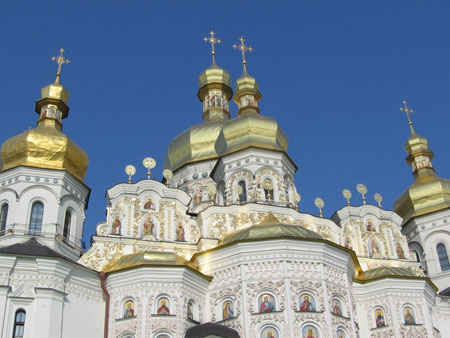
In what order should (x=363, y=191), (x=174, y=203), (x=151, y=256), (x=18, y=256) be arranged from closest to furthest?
(x=18, y=256)
(x=151, y=256)
(x=174, y=203)
(x=363, y=191)

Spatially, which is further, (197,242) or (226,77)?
(226,77)

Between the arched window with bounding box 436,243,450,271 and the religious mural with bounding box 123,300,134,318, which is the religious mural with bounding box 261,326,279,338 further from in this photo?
the arched window with bounding box 436,243,450,271

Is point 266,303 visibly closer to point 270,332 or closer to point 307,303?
point 270,332

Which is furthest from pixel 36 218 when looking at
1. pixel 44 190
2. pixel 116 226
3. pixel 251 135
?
pixel 251 135

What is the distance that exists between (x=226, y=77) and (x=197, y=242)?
1595cm

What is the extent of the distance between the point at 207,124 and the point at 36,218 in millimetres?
12403

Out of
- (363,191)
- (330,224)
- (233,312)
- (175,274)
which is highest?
(363,191)

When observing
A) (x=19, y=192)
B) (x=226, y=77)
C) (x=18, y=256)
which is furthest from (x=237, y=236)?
(x=226, y=77)

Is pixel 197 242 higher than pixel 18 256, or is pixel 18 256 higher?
pixel 197 242

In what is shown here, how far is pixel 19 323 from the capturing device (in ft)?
57.4

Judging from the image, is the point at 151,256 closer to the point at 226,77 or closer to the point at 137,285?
the point at 137,285

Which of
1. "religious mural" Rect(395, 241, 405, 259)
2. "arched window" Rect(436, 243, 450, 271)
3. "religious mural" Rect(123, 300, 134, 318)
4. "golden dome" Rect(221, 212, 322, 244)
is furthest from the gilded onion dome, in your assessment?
"arched window" Rect(436, 243, 450, 271)

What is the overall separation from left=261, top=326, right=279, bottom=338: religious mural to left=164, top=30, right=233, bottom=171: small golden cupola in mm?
13254

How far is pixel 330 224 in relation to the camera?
2369 centimetres
